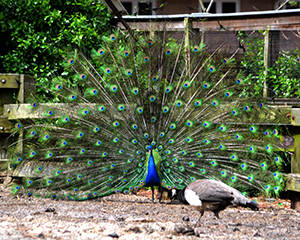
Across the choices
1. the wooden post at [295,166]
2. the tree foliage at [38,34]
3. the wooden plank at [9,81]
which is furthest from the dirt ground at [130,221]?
the tree foliage at [38,34]

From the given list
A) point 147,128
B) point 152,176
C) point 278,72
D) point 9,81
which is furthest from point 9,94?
point 278,72

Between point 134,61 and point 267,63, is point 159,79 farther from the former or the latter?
point 267,63

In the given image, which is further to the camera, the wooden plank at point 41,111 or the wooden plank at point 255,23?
the wooden plank at point 255,23

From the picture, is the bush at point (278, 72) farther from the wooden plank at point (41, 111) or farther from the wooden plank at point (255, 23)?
the wooden plank at point (41, 111)

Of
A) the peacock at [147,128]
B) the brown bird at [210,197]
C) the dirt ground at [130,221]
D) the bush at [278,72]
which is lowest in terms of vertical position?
the dirt ground at [130,221]

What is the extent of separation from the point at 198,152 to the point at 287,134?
1.20m

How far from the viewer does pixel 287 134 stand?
546 centimetres

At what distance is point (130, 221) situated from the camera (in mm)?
4141

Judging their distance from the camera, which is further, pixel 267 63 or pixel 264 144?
pixel 267 63

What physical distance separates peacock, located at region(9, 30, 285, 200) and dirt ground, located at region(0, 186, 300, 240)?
1.10 feet

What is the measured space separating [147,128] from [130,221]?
80.1 inches

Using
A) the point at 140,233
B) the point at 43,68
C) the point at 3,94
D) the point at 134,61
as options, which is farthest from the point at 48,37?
the point at 140,233

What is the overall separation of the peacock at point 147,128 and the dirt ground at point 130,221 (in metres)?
0.33

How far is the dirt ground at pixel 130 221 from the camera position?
11.8 feet
